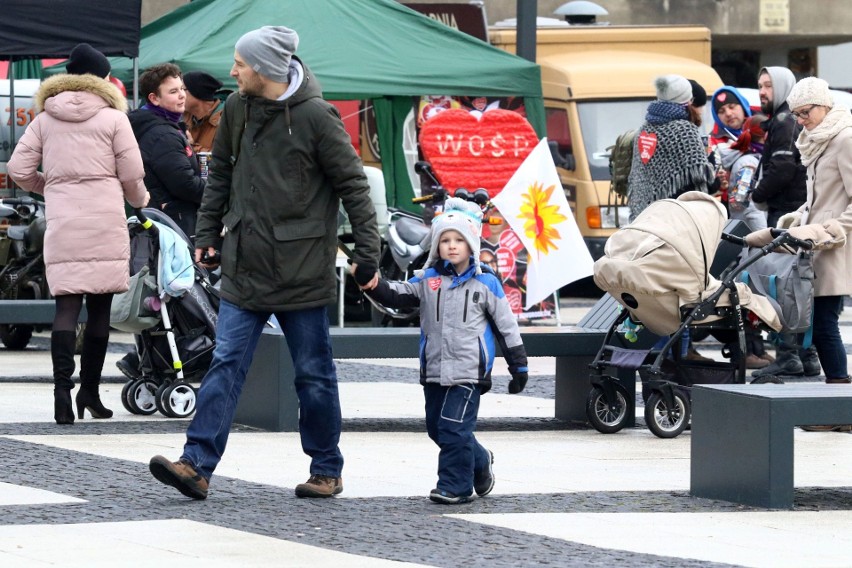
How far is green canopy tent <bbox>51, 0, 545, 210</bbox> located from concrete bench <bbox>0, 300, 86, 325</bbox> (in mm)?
4111

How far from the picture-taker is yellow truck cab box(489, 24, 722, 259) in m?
20.1

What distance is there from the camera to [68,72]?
9.69m

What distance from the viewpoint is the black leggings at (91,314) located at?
9.44 m

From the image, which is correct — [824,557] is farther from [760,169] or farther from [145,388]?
[760,169]

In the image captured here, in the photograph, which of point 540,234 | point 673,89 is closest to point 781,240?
point 673,89

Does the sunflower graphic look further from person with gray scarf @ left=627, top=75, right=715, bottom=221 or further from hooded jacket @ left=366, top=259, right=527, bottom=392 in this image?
hooded jacket @ left=366, top=259, right=527, bottom=392

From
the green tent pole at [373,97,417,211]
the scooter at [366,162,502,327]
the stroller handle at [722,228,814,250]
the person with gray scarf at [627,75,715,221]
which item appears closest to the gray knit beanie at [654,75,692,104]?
the person with gray scarf at [627,75,715,221]

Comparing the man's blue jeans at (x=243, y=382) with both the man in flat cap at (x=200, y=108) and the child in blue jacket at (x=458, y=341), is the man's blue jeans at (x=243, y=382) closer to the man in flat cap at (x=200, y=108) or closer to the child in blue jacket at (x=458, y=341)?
the child in blue jacket at (x=458, y=341)

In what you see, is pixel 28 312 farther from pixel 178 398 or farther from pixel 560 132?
pixel 560 132

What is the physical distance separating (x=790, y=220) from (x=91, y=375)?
3820mm

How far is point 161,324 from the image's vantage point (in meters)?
10.0

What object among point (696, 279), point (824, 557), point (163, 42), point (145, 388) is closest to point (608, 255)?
point (696, 279)

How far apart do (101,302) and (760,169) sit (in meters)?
4.92

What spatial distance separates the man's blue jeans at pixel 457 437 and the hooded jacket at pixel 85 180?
2644 millimetres
